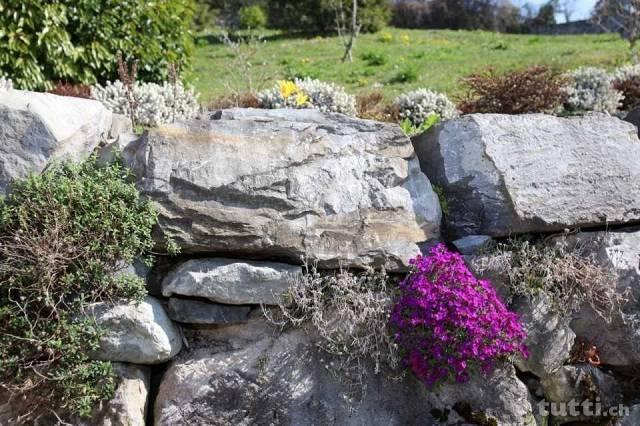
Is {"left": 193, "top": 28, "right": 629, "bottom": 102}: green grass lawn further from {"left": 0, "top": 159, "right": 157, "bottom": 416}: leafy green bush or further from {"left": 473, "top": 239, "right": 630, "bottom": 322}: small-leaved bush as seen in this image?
{"left": 473, "top": 239, "right": 630, "bottom": 322}: small-leaved bush

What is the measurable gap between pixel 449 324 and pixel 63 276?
2205 millimetres

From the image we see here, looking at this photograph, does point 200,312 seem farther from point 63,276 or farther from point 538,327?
point 538,327

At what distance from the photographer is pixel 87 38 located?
23.9ft

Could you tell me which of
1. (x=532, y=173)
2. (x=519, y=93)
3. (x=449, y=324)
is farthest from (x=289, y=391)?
(x=519, y=93)

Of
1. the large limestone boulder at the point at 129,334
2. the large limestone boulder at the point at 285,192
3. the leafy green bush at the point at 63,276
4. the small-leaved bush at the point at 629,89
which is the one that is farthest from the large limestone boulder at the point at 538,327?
the small-leaved bush at the point at 629,89

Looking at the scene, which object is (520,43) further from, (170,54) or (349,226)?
(349,226)

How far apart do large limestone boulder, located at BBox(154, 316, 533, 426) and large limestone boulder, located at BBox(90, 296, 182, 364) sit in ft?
0.81

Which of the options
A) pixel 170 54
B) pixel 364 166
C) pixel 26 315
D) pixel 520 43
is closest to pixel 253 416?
pixel 26 315

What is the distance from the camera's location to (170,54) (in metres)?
8.05

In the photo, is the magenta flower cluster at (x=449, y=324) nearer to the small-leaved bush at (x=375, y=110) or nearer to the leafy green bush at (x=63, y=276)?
the leafy green bush at (x=63, y=276)

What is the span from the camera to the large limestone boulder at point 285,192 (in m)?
3.66

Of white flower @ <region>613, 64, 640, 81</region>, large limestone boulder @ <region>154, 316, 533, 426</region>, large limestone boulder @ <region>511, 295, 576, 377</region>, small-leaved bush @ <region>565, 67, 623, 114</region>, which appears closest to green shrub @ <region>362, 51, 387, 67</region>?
white flower @ <region>613, 64, 640, 81</region>

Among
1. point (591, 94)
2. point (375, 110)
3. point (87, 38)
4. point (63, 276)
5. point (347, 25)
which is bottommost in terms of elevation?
point (63, 276)

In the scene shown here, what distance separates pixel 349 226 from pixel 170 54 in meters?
5.20
